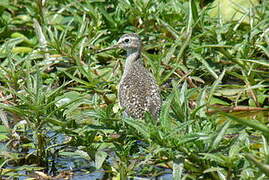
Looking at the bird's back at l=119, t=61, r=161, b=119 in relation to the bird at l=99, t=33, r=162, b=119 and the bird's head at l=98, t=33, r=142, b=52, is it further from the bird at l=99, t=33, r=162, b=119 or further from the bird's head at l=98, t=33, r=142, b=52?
the bird's head at l=98, t=33, r=142, b=52

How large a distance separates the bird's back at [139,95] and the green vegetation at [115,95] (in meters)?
0.24

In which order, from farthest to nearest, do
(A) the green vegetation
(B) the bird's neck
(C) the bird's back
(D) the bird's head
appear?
(D) the bird's head
(B) the bird's neck
(C) the bird's back
(A) the green vegetation

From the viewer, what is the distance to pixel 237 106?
8.06 m

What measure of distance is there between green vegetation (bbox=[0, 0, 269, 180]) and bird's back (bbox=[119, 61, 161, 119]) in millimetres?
238

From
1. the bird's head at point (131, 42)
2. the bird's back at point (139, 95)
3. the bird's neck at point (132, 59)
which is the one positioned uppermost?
the bird's head at point (131, 42)

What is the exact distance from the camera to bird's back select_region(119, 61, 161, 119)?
23.3ft

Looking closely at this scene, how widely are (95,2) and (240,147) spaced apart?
16.9 ft

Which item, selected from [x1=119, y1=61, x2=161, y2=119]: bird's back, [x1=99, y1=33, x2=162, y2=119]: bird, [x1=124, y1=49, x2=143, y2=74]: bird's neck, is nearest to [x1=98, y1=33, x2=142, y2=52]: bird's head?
[x1=124, y1=49, x2=143, y2=74]: bird's neck

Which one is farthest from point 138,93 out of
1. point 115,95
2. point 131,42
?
point 131,42

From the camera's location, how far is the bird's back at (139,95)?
23.3ft

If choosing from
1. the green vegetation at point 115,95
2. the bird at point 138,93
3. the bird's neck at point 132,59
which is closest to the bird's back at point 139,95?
the bird at point 138,93

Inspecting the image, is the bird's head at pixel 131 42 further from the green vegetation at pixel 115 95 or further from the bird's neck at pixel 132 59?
the green vegetation at pixel 115 95

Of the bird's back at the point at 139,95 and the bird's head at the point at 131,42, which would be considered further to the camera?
the bird's head at the point at 131,42

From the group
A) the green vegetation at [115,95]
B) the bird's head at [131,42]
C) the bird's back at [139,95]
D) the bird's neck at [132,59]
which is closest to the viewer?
the green vegetation at [115,95]
